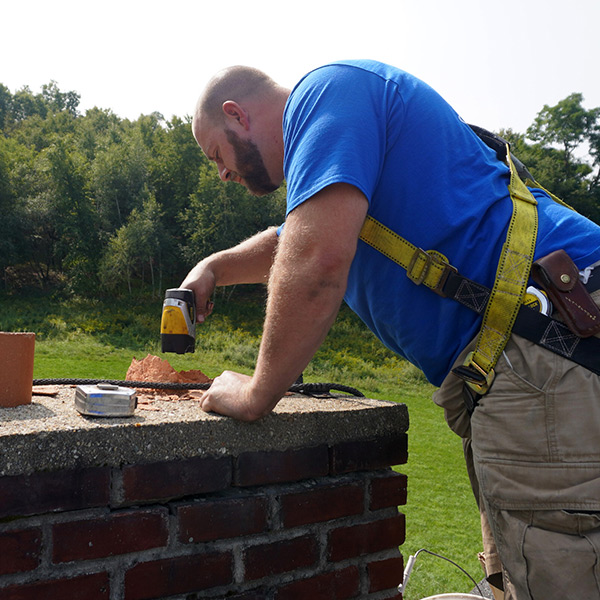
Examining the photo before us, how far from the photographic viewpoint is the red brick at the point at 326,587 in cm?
147

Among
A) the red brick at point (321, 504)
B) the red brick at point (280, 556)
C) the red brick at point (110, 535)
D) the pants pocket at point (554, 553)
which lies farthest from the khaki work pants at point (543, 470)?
the red brick at point (110, 535)

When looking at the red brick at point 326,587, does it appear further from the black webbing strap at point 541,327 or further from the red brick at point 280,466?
the black webbing strap at point 541,327

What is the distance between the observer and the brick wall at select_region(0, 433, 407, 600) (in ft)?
3.89

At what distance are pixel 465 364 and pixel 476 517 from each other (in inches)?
244

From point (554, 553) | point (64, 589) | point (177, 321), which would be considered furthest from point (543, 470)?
point (177, 321)

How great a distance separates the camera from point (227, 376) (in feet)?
5.19

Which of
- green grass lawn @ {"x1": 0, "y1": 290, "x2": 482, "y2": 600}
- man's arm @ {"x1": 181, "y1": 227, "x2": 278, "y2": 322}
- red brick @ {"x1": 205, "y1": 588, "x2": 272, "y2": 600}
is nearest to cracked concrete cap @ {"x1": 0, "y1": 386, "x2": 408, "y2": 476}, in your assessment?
red brick @ {"x1": 205, "y1": 588, "x2": 272, "y2": 600}

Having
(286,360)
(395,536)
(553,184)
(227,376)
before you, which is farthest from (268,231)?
(553,184)

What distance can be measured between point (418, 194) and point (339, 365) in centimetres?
2180

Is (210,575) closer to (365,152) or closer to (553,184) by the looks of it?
(365,152)

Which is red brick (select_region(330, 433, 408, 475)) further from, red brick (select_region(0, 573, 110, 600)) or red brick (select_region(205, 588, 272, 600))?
red brick (select_region(0, 573, 110, 600))

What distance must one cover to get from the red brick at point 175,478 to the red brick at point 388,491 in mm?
466

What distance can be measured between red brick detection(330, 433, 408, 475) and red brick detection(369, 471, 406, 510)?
0.04 m

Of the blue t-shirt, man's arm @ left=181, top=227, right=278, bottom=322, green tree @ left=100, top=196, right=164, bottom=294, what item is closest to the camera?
the blue t-shirt
